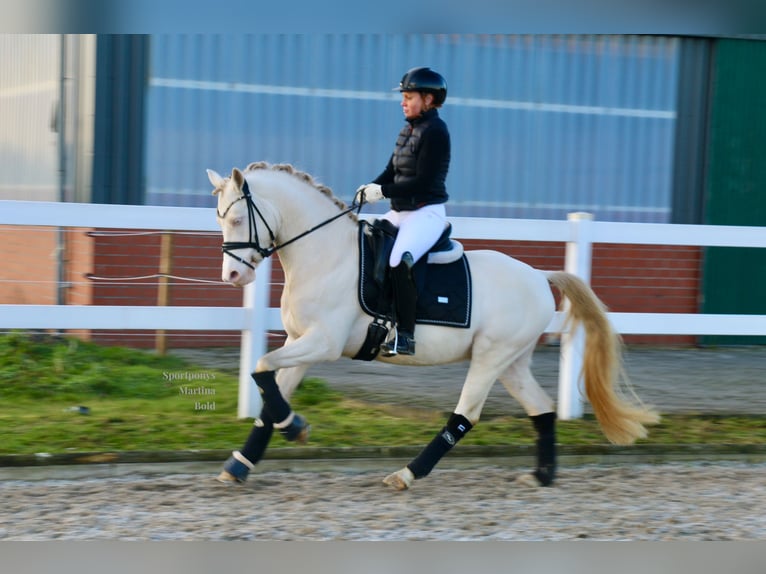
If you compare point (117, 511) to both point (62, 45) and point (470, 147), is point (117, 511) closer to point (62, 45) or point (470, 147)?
point (62, 45)

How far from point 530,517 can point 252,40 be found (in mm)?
7164

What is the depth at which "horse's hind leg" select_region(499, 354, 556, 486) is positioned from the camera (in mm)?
6105

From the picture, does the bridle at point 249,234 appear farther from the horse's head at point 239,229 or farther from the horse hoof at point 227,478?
the horse hoof at point 227,478

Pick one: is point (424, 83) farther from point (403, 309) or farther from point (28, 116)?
point (28, 116)

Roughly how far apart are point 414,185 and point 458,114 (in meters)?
6.29

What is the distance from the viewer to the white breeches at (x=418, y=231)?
5.82 m

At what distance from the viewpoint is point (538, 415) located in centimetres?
620

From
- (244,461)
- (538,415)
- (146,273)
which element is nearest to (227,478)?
(244,461)

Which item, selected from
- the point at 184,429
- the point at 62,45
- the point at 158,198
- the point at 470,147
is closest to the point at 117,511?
the point at 184,429

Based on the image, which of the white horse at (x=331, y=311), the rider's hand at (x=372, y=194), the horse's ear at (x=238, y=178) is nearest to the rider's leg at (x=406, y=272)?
the white horse at (x=331, y=311)

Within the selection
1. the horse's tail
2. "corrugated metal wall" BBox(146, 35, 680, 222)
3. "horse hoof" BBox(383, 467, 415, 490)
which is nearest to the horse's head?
"horse hoof" BBox(383, 467, 415, 490)

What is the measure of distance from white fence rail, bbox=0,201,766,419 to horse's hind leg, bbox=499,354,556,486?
2.45 feet

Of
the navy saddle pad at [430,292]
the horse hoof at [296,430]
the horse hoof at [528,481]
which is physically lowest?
the horse hoof at [528,481]

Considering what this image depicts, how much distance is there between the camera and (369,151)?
38.1ft
